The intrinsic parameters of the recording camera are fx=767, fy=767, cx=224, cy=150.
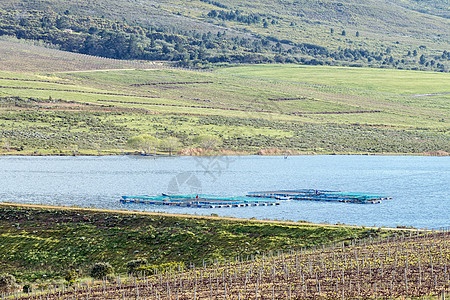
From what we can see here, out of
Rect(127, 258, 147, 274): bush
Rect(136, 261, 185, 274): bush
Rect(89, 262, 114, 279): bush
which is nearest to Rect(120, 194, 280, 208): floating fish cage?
Rect(127, 258, 147, 274): bush

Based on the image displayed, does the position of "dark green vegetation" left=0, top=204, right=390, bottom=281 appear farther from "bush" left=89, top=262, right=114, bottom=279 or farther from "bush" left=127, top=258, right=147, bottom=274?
"bush" left=89, top=262, right=114, bottom=279

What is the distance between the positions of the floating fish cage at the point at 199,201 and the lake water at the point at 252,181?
1810 mm

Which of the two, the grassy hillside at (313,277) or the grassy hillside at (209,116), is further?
the grassy hillside at (209,116)

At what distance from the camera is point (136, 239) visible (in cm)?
5244

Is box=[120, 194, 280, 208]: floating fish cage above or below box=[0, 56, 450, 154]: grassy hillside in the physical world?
above

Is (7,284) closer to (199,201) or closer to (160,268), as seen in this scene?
(160,268)

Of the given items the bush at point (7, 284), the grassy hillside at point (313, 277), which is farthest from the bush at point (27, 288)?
the grassy hillside at point (313, 277)

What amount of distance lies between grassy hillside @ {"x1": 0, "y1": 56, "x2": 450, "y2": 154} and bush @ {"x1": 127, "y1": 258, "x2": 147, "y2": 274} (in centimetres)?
7317

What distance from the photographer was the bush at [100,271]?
4372cm

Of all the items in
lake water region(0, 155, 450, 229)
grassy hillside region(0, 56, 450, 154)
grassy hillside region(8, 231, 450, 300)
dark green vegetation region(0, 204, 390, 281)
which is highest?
grassy hillside region(8, 231, 450, 300)

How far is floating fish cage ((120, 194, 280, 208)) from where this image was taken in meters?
73.6

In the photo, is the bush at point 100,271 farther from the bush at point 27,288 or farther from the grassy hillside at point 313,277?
the bush at point 27,288

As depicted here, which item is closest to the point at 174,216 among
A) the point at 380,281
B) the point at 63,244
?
the point at 63,244

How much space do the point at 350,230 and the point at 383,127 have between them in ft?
349
